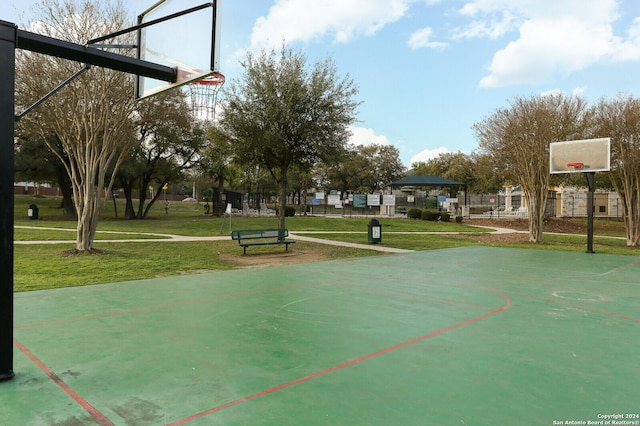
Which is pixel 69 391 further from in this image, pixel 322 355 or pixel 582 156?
pixel 582 156

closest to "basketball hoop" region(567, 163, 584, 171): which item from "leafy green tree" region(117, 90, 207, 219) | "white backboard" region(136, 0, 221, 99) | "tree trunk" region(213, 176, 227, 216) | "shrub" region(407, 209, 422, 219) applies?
"white backboard" region(136, 0, 221, 99)

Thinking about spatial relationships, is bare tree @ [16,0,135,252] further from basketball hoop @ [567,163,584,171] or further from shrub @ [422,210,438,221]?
shrub @ [422,210,438,221]

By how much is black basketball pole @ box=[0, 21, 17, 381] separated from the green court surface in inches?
19.1

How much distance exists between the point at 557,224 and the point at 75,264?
35.3 m

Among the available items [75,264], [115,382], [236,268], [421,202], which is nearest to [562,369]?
[115,382]

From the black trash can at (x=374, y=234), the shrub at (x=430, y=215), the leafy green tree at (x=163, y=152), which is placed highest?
the leafy green tree at (x=163, y=152)

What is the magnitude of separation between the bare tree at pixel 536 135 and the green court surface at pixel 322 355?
14222mm

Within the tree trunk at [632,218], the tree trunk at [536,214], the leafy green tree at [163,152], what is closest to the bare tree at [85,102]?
the leafy green tree at [163,152]

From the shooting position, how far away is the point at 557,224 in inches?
1416

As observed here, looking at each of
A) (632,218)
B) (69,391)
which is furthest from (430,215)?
(69,391)

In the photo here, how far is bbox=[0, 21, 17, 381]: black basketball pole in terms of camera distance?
400cm

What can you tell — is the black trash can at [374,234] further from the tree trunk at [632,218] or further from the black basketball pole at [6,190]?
the black basketball pole at [6,190]

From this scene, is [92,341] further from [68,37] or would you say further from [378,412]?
[68,37]

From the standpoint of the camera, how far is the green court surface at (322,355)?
3.57m
